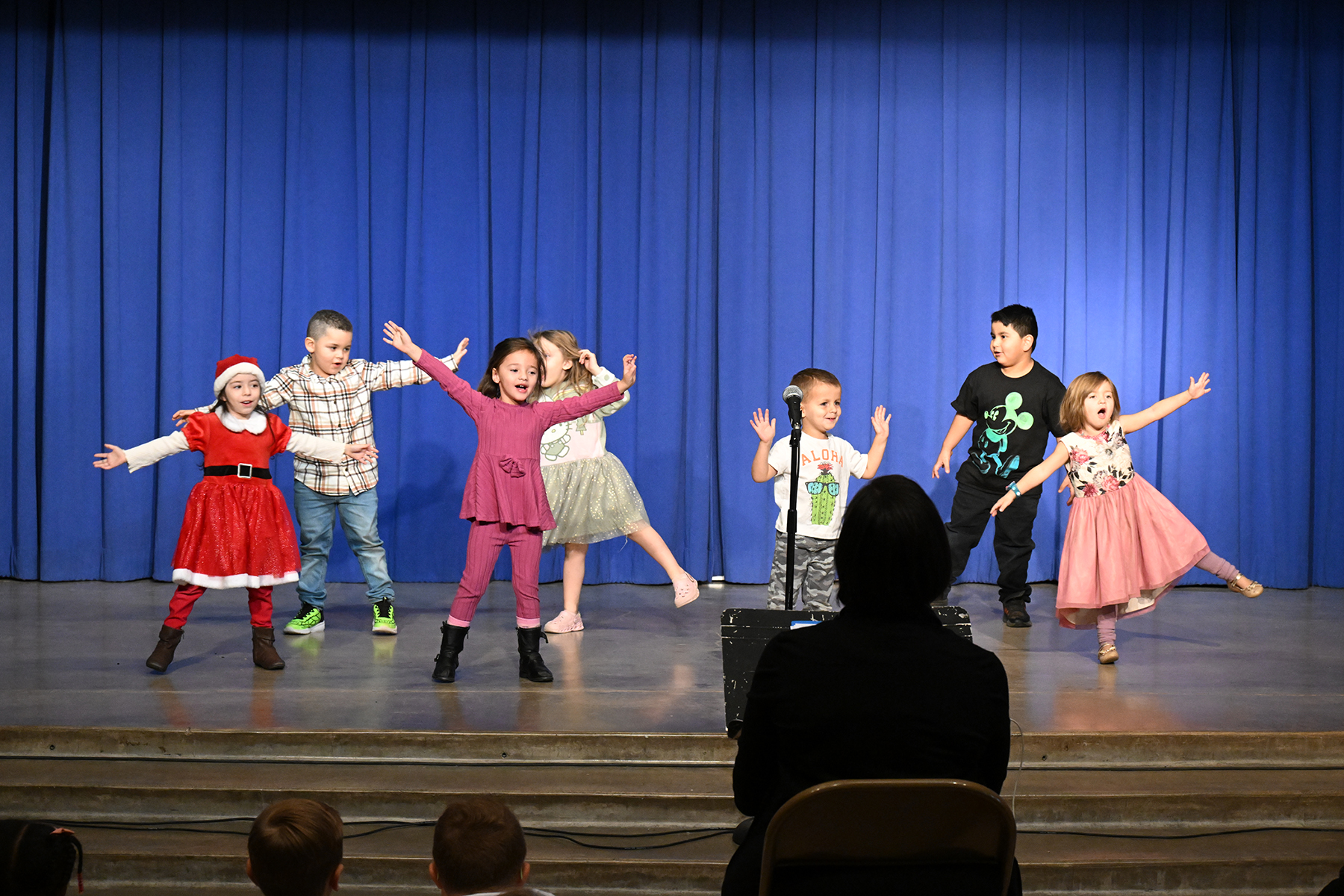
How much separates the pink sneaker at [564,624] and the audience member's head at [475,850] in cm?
327

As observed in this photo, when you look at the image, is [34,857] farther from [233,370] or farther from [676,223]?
[676,223]

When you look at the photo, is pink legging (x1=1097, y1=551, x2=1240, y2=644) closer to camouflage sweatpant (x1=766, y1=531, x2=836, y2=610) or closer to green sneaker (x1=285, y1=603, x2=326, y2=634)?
camouflage sweatpant (x1=766, y1=531, x2=836, y2=610)

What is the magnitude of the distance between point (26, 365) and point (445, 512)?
103 inches

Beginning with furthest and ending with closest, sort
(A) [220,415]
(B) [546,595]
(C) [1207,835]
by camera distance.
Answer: (B) [546,595], (A) [220,415], (C) [1207,835]

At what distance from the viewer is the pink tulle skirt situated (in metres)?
4.51

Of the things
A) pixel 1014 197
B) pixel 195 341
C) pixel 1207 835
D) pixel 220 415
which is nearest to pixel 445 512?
pixel 195 341

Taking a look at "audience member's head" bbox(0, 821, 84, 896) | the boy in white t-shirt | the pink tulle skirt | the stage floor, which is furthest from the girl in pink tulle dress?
"audience member's head" bbox(0, 821, 84, 896)

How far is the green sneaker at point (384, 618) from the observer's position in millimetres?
5062

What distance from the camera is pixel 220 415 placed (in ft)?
14.2

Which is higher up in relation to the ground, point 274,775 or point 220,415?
point 220,415

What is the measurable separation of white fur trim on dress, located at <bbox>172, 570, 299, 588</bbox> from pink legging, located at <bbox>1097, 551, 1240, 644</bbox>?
335 cm

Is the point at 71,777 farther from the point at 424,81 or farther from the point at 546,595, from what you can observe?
the point at 424,81

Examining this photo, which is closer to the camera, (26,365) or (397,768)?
(397,768)

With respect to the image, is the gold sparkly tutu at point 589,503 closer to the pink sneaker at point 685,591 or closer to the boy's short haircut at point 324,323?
the pink sneaker at point 685,591
